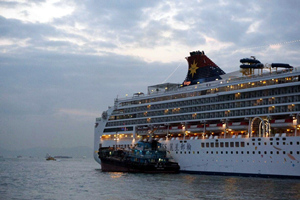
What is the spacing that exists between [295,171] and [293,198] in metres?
12.0

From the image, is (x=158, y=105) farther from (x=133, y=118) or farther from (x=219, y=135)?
(x=219, y=135)

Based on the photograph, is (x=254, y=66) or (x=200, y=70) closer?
(x=254, y=66)

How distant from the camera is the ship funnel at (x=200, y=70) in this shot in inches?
2800

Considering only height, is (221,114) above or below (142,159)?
above

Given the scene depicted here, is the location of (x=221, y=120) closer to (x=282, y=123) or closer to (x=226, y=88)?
(x=226, y=88)

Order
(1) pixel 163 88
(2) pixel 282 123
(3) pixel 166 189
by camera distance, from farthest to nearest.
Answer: (1) pixel 163 88 → (2) pixel 282 123 → (3) pixel 166 189

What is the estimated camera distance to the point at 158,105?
73.8 meters

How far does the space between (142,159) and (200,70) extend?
17.5 meters

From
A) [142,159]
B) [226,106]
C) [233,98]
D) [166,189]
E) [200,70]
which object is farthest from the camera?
[200,70]

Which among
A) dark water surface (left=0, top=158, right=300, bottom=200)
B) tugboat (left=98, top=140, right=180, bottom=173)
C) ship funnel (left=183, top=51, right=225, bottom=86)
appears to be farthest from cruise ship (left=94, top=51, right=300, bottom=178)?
dark water surface (left=0, top=158, right=300, bottom=200)

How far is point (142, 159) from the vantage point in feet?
223

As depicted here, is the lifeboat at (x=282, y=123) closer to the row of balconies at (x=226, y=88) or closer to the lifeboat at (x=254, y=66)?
the row of balconies at (x=226, y=88)

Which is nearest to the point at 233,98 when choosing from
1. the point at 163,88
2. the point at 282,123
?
the point at 282,123

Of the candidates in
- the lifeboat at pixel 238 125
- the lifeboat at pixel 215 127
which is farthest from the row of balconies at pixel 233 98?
the lifeboat at pixel 215 127
